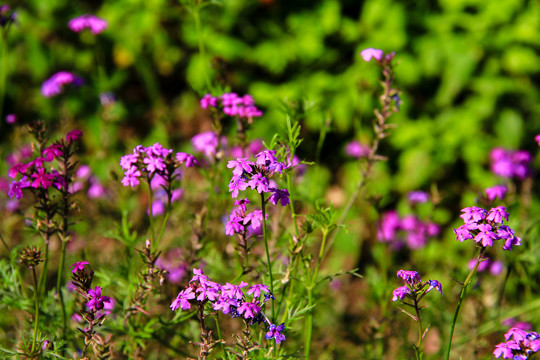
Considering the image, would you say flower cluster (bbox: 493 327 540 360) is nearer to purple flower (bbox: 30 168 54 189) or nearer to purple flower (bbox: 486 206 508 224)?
purple flower (bbox: 486 206 508 224)

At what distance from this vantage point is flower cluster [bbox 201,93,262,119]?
2311mm

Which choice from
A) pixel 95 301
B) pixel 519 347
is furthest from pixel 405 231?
pixel 95 301

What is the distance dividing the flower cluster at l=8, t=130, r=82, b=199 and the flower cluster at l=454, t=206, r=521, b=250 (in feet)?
4.83

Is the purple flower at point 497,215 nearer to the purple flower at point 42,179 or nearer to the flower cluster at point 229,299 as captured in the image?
the flower cluster at point 229,299

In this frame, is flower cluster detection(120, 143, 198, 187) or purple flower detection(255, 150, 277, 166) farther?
flower cluster detection(120, 143, 198, 187)

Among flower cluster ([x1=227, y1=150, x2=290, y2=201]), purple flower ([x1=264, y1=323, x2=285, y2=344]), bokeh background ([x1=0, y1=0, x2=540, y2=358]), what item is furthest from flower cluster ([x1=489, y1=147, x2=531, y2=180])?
purple flower ([x1=264, y1=323, x2=285, y2=344])

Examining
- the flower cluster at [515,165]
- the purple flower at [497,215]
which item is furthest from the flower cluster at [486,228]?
the flower cluster at [515,165]

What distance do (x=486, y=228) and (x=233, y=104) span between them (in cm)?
120

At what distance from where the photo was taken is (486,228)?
1665 mm

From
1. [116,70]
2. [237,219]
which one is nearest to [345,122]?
[116,70]

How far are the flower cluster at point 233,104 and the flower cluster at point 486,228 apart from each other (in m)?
1.04

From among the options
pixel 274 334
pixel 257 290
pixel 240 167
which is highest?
pixel 240 167

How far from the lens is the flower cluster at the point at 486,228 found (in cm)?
164

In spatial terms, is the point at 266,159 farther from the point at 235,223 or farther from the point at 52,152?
the point at 52,152
